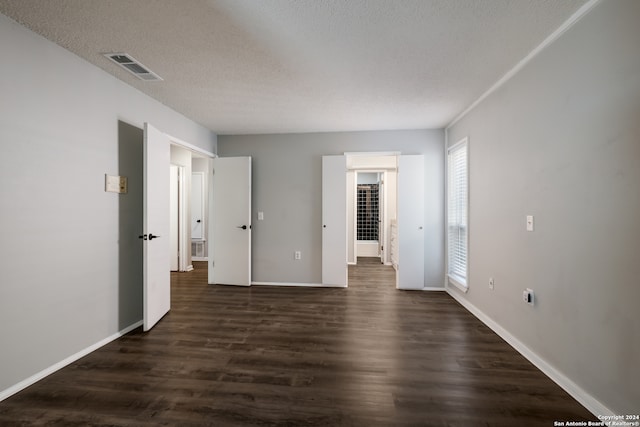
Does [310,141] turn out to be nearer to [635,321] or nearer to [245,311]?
[245,311]

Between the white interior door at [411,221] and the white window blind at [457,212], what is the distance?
401 millimetres

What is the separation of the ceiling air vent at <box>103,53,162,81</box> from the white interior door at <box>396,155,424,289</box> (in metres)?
3.31

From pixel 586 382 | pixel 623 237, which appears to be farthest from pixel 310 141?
Result: pixel 586 382

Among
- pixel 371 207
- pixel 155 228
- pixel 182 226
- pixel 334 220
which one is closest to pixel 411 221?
pixel 334 220

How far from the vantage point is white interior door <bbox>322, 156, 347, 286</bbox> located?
13.9 ft

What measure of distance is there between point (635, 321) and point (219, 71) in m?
3.33

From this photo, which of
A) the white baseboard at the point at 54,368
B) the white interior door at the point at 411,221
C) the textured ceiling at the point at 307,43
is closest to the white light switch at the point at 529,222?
the textured ceiling at the point at 307,43

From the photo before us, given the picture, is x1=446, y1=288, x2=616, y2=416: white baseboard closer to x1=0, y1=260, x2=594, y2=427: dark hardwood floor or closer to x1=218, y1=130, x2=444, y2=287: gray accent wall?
x1=0, y1=260, x2=594, y2=427: dark hardwood floor

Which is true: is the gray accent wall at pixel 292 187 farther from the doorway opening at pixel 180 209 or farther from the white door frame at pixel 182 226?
the white door frame at pixel 182 226

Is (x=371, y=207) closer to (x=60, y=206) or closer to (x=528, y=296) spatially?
(x=528, y=296)

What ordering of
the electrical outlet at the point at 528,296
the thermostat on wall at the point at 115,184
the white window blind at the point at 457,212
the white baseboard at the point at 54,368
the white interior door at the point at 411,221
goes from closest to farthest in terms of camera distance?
the white baseboard at the point at 54,368 → the electrical outlet at the point at 528,296 → the thermostat on wall at the point at 115,184 → the white window blind at the point at 457,212 → the white interior door at the point at 411,221

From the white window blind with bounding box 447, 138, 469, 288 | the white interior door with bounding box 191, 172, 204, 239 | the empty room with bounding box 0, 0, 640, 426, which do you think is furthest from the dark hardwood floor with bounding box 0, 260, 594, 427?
the white interior door with bounding box 191, 172, 204, 239

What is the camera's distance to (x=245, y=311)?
10.6 ft

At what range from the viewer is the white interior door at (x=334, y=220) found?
423 cm
